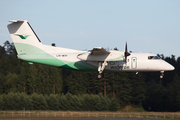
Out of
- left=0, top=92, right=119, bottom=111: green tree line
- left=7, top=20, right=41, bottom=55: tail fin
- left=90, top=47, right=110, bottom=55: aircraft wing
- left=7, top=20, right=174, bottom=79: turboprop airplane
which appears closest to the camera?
left=90, top=47, right=110, bottom=55: aircraft wing

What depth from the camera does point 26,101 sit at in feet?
153

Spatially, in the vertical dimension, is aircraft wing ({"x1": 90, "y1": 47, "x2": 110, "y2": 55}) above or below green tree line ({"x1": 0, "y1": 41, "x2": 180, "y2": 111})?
above

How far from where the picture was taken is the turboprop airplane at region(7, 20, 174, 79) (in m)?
25.3

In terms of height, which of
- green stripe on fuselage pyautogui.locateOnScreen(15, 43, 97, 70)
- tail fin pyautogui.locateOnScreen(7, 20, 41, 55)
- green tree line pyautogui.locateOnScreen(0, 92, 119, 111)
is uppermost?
tail fin pyautogui.locateOnScreen(7, 20, 41, 55)

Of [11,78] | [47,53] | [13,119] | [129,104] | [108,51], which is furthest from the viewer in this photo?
[11,78]

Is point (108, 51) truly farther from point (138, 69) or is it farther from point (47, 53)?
point (47, 53)

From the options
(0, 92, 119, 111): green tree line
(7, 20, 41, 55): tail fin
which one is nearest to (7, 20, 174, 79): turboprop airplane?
(7, 20, 41, 55): tail fin

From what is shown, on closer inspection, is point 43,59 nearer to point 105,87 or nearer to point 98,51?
point 98,51

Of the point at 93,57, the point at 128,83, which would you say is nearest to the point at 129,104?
the point at 128,83

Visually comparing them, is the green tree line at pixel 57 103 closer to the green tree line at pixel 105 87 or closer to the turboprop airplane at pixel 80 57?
the green tree line at pixel 105 87

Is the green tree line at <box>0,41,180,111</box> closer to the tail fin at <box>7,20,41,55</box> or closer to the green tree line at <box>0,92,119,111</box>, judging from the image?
the green tree line at <box>0,92,119,111</box>

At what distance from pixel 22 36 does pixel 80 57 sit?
672 cm

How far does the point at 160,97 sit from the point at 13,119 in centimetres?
3589

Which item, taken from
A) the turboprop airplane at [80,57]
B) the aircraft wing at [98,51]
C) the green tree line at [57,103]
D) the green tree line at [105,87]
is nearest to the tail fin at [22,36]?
the turboprop airplane at [80,57]
